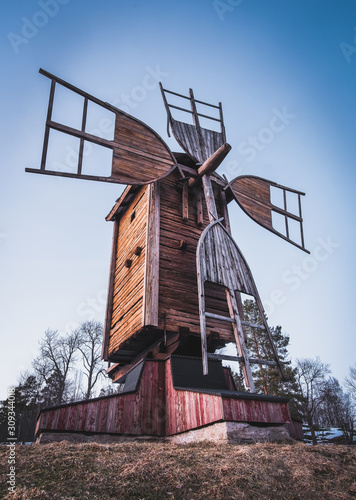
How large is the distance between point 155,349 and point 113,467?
5695 millimetres

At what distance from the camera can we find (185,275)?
10.3 metres

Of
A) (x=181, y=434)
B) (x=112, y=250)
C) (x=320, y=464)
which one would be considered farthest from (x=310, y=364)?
(x=320, y=464)

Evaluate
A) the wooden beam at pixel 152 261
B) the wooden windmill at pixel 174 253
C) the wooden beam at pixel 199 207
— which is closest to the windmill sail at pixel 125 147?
the wooden windmill at pixel 174 253

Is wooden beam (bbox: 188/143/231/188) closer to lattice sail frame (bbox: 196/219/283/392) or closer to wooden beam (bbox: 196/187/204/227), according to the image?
wooden beam (bbox: 196/187/204/227)

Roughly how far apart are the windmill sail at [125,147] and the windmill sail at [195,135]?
58.7 inches

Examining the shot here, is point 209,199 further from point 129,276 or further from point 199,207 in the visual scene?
point 129,276

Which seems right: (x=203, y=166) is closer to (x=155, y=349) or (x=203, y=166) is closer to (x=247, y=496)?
(x=155, y=349)

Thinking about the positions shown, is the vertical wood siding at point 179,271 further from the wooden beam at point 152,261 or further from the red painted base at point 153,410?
the red painted base at point 153,410

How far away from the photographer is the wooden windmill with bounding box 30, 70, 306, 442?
873cm

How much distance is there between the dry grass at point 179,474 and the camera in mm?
3178

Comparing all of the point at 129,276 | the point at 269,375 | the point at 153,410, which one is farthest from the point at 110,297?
the point at 269,375

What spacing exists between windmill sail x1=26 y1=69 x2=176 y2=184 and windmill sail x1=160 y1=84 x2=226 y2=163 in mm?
1490

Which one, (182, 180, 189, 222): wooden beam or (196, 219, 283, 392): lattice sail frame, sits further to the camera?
(182, 180, 189, 222): wooden beam

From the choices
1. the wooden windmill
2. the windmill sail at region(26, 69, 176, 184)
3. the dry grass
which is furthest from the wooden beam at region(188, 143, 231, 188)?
the dry grass
